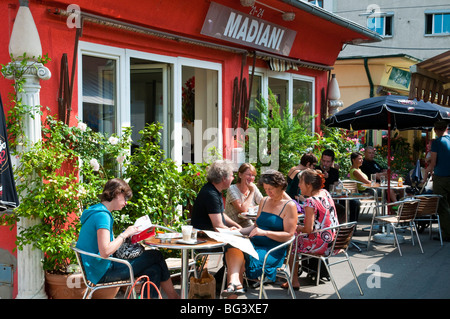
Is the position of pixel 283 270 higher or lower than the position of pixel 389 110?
lower

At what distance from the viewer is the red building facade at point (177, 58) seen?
619 cm

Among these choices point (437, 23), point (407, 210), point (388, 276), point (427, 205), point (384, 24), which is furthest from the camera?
point (384, 24)

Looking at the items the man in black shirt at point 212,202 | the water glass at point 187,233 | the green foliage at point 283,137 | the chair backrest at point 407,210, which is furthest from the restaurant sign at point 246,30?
the water glass at point 187,233

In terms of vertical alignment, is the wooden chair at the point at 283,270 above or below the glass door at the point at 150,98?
below

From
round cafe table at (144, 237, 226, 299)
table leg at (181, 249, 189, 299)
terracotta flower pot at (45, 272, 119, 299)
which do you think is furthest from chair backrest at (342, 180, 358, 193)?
terracotta flower pot at (45, 272, 119, 299)

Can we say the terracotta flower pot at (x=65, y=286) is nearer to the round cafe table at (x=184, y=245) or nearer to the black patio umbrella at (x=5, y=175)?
the round cafe table at (x=184, y=245)

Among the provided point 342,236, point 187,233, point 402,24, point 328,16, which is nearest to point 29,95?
point 187,233

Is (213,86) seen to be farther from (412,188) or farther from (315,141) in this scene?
(412,188)

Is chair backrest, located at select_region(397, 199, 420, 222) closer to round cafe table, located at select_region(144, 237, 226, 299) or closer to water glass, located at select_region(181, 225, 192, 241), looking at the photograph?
round cafe table, located at select_region(144, 237, 226, 299)

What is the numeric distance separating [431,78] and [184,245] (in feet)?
15.4

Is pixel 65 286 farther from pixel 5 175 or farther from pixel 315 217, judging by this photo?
pixel 315 217

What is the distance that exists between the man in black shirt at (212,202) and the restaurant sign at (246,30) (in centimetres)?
319

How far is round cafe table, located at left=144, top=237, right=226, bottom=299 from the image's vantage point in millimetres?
4547

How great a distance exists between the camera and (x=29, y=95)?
5.46m
